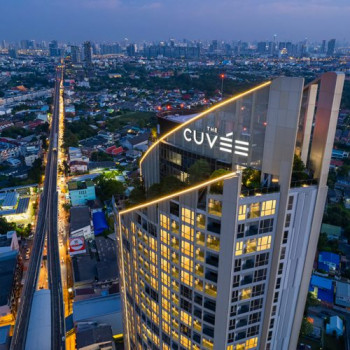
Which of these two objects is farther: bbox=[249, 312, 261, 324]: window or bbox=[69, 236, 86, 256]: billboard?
bbox=[69, 236, 86, 256]: billboard

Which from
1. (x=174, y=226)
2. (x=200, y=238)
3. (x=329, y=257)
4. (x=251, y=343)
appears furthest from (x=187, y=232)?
(x=329, y=257)

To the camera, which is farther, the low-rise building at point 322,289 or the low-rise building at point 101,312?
the low-rise building at point 322,289

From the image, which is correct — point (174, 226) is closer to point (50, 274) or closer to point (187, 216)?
point (187, 216)

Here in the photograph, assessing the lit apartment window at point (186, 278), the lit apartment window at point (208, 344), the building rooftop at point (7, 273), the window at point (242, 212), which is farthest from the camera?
the building rooftop at point (7, 273)

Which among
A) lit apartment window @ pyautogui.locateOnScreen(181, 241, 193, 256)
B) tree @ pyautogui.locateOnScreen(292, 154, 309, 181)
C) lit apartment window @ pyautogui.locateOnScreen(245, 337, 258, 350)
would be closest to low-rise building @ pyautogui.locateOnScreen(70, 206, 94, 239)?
lit apartment window @ pyautogui.locateOnScreen(181, 241, 193, 256)

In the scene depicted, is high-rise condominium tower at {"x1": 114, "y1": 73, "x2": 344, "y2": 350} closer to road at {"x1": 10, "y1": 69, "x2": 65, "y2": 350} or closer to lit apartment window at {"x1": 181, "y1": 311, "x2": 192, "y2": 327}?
lit apartment window at {"x1": 181, "y1": 311, "x2": 192, "y2": 327}

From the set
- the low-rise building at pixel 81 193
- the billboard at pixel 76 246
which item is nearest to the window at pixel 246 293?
the billboard at pixel 76 246

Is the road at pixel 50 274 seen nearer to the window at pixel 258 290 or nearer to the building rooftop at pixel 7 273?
the building rooftop at pixel 7 273
